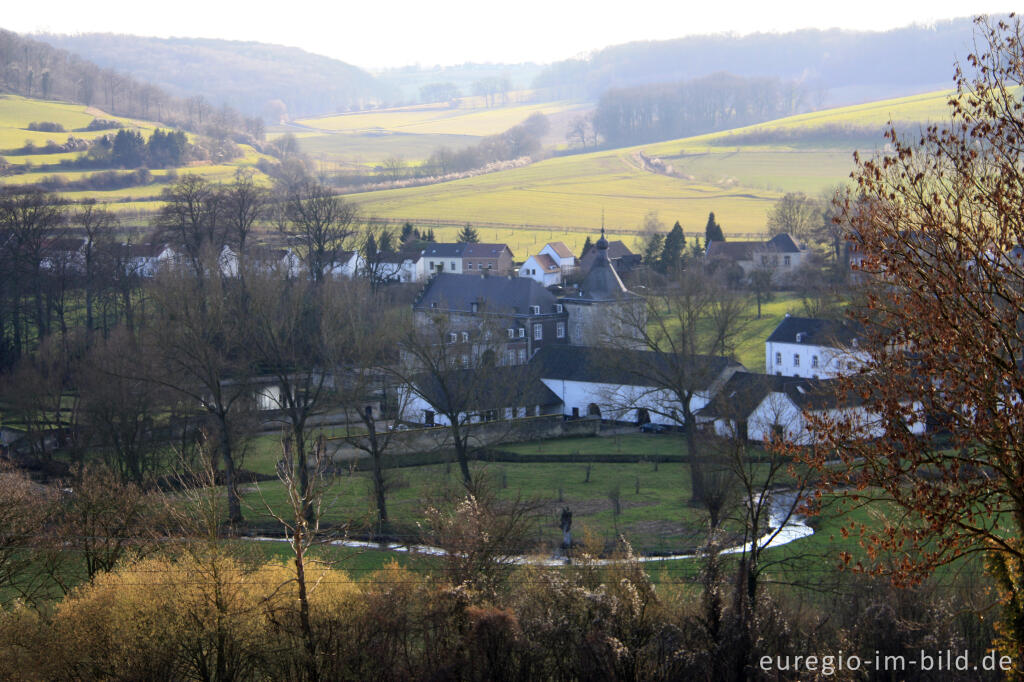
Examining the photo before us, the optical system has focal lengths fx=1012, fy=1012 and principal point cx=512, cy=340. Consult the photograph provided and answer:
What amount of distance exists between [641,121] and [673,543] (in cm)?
15063

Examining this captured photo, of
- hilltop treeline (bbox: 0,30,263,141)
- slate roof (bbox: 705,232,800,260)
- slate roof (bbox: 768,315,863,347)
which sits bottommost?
slate roof (bbox: 768,315,863,347)

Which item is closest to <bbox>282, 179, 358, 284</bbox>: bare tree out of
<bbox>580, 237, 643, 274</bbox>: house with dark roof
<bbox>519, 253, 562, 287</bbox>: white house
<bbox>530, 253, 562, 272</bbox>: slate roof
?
<bbox>519, 253, 562, 287</bbox>: white house

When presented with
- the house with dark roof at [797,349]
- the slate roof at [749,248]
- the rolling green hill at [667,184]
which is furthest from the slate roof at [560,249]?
the house with dark roof at [797,349]

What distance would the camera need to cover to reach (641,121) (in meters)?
172

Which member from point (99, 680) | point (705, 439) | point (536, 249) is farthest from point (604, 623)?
point (536, 249)

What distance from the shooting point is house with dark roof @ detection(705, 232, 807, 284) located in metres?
78.1

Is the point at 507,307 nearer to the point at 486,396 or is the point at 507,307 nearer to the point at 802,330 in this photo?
the point at 486,396

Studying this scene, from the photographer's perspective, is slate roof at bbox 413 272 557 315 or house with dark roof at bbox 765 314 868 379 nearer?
house with dark roof at bbox 765 314 868 379

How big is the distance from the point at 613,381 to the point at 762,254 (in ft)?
102

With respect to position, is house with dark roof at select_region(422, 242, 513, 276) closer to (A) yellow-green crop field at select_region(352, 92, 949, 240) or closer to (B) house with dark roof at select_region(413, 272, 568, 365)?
(A) yellow-green crop field at select_region(352, 92, 949, 240)

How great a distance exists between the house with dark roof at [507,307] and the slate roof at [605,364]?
2794 millimetres

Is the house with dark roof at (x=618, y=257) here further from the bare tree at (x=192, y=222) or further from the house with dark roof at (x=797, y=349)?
the bare tree at (x=192, y=222)

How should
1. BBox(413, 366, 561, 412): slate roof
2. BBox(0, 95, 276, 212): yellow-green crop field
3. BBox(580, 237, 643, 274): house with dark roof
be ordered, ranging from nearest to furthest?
BBox(413, 366, 561, 412): slate roof → BBox(580, 237, 643, 274): house with dark roof → BBox(0, 95, 276, 212): yellow-green crop field

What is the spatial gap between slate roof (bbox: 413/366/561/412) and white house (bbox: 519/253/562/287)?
1191 inches
